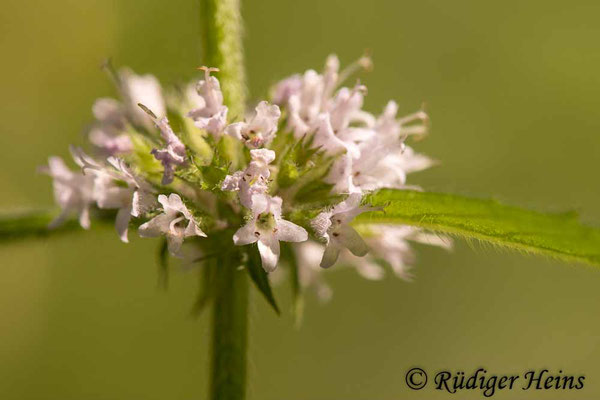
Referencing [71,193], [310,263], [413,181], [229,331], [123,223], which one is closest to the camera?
[123,223]

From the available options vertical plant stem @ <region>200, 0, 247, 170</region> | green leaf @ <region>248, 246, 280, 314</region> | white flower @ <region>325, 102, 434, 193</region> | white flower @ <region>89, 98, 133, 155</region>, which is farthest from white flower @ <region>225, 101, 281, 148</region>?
white flower @ <region>89, 98, 133, 155</region>

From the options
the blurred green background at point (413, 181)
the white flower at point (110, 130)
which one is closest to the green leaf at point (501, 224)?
the white flower at point (110, 130)

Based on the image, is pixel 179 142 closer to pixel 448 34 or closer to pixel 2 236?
pixel 2 236

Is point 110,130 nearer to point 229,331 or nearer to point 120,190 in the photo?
point 120,190

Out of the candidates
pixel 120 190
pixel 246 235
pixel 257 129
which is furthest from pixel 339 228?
pixel 120 190

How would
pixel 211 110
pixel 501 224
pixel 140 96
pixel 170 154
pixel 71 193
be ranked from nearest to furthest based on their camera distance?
1. pixel 501 224
2. pixel 170 154
3. pixel 211 110
4. pixel 71 193
5. pixel 140 96

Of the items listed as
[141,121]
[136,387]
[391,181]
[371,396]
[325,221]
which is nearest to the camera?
[325,221]

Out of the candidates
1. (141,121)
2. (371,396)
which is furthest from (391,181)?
(371,396)

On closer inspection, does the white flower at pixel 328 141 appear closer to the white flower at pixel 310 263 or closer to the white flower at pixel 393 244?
the white flower at pixel 393 244
